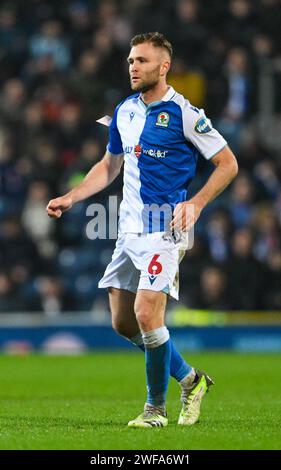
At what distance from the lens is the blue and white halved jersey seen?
25.0ft

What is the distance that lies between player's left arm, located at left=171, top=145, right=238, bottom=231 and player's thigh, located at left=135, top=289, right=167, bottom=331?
440 millimetres

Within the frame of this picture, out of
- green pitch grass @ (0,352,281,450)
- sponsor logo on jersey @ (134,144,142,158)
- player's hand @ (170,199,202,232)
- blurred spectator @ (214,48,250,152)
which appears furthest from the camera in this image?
blurred spectator @ (214,48,250,152)

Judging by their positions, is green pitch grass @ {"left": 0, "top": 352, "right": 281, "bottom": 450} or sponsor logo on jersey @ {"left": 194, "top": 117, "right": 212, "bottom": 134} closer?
green pitch grass @ {"left": 0, "top": 352, "right": 281, "bottom": 450}

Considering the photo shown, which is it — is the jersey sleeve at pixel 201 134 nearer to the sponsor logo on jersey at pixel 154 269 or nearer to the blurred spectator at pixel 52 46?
the sponsor logo on jersey at pixel 154 269

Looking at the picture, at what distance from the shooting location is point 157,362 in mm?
7469

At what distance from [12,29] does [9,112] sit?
232 centimetres

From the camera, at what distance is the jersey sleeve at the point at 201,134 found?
7566 mm

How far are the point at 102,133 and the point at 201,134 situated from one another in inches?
452

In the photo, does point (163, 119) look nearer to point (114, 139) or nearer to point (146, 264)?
point (114, 139)

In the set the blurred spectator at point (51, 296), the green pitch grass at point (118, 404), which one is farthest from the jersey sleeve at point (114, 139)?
the blurred spectator at point (51, 296)

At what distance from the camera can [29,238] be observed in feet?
57.5

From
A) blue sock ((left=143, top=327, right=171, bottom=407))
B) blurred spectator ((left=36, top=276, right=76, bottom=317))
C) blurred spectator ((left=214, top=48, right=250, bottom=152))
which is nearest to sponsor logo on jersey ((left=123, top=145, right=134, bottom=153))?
blue sock ((left=143, top=327, right=171, bottom=407))

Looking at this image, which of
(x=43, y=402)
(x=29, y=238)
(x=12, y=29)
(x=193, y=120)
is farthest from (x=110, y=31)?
(x=193, y=120)

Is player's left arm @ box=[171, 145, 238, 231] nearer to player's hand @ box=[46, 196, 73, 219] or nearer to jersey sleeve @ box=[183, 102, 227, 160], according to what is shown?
jersey sleeve @ box=[183, 102, 227, 160]
